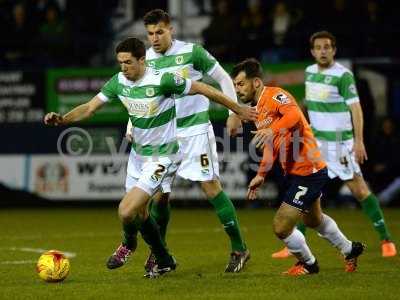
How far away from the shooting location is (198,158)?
9.59 meters

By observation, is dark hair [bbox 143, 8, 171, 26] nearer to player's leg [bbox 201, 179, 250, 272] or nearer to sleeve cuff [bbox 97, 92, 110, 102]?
sleeve cuff [bbox 97, 92, 110, 102]

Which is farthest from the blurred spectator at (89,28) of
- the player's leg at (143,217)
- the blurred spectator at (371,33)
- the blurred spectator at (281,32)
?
the player's leg at (143,217)

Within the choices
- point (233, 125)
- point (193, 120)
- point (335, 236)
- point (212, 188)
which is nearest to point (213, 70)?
point (193, 120)

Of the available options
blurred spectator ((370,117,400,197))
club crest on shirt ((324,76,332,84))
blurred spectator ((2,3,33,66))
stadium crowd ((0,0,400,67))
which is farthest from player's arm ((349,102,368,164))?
blurred spectator ((2,3,33,66))

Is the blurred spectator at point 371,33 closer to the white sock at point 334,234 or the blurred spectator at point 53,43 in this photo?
the blurred spectator at point 53,43

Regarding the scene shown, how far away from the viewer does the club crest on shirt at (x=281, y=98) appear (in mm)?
8734

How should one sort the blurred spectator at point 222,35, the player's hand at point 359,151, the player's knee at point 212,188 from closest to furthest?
1. the player's knee at point 212,188
2. the player's hand at point 359,151
3. the blurred spectator at point 222,35

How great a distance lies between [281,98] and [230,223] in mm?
1336

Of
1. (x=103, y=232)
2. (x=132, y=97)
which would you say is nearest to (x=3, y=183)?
(x=103, y=232)

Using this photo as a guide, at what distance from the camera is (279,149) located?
29.0 ft

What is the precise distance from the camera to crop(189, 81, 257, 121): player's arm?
8195 millimetres

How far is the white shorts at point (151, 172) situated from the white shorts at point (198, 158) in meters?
0.59

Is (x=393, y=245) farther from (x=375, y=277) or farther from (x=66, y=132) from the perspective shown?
(x=66, y=132)

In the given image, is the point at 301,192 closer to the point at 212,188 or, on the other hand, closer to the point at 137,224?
the point at 212,188
